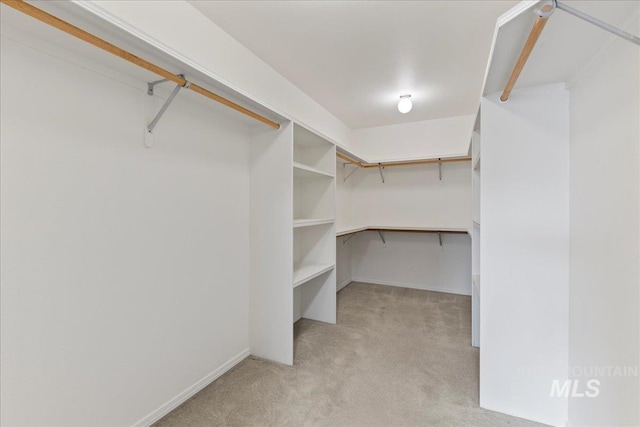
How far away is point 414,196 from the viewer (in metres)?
4.11

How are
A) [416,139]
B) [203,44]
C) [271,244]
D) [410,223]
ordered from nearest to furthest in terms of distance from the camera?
1. [203,44]
2. [271,244]
3. [416,139]
4. [410,223]

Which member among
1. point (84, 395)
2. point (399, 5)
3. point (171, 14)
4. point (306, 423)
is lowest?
point (306, 423)

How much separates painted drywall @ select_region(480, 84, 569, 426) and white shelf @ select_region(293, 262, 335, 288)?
132 centimetres

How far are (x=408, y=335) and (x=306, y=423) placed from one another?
1450 millimetres

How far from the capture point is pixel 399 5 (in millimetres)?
1684

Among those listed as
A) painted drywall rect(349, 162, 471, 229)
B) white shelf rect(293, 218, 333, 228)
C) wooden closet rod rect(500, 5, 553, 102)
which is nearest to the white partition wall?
white shelf rect(293, 218, 333, 228)

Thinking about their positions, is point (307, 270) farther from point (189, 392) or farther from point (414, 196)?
point (414, 196)

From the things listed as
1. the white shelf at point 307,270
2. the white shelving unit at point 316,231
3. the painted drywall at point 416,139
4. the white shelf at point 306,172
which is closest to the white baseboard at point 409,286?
the white shelving unit at point 316,231

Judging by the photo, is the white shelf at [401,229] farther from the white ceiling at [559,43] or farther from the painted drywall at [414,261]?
the white ceiling at [559,43]

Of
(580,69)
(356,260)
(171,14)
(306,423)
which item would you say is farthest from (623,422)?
(356,260)

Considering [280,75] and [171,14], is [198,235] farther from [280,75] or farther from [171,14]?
[280,75]

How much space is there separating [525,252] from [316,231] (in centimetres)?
190

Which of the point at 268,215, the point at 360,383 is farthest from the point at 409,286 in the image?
the point at 268,215

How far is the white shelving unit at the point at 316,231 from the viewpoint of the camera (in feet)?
9.65
